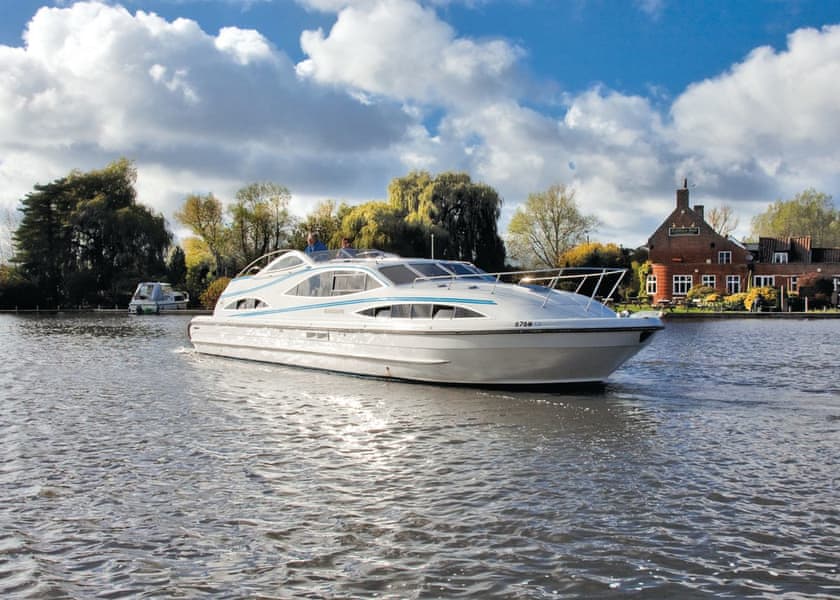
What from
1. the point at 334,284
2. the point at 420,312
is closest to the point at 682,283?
the point at 334,284

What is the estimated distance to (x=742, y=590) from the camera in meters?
5.16

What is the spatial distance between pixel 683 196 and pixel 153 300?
41.9 m

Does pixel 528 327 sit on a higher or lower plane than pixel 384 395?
higher

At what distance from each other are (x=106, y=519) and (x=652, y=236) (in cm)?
5619

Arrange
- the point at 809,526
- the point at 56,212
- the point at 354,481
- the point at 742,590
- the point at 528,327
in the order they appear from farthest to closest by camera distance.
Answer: the point at 56,212
the point at 528,327
the point at 354,481
the point at 809,526
the point at 742,590

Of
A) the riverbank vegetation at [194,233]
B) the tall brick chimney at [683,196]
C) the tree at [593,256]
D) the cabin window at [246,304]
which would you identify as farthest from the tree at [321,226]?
the cabin window at [246,304]

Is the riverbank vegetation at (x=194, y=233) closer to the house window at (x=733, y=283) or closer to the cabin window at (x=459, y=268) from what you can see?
the house window at (x=733, y=283)

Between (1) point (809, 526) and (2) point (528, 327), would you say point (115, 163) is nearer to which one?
(2) point (528, 327)

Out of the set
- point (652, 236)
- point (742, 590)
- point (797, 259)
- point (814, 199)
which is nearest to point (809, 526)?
point (742, 590)

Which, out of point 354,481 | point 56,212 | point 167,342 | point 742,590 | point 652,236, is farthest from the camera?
point 56,212

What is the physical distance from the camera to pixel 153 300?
54.1 m

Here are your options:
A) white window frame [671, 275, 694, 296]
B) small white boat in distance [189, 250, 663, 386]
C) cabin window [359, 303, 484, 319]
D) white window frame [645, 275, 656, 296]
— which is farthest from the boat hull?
white window frame [645, 275, 656, 296]

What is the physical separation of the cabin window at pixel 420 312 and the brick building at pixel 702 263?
147 ft

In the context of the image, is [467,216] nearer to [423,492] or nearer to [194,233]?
[194,233]
